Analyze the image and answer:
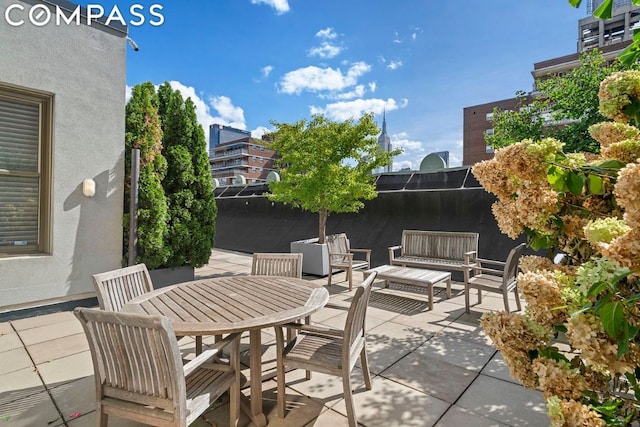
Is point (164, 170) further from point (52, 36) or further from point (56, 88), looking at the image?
point (52, 36)

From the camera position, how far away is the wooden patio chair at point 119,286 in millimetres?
2518

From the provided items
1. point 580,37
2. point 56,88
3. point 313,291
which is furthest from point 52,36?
point 580,37

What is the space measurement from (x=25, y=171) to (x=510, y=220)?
5665 mm

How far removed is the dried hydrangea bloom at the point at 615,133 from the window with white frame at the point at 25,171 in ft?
19.0

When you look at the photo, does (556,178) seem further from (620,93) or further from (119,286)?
(119,286)

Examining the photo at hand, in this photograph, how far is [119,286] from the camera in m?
2.75

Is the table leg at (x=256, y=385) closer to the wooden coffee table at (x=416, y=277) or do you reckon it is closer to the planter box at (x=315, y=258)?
the wooden coffee table at (x=416, y=277)

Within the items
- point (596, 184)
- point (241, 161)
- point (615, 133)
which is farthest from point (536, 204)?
point (241, 161)

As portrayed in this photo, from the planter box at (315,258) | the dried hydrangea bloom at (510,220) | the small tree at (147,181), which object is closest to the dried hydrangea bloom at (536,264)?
the dried hydrangea bloom at (510,220)

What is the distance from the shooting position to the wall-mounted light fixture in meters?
4.41

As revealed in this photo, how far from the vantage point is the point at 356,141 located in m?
6.32

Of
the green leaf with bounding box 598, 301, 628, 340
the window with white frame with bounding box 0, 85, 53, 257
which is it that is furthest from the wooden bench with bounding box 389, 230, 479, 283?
the window with white frame with bounding box 0, 85, 53, 257

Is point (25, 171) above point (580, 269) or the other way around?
above

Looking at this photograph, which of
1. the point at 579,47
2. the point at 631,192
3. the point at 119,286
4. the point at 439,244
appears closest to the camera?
the point at 631,192
